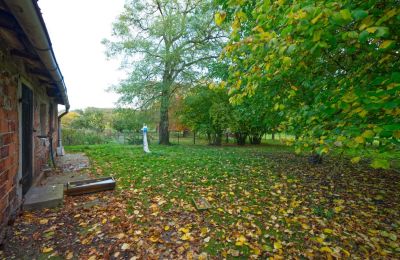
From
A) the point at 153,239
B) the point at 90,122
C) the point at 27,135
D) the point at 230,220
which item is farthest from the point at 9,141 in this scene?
the point at 90,122

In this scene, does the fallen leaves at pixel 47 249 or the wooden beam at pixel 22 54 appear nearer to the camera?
the fallen leaves at pixel 47 249

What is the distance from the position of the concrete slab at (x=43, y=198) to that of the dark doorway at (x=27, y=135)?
28 cm

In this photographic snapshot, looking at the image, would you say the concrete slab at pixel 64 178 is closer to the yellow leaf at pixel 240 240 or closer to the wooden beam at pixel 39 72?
the wooden beam at pixel 39 72

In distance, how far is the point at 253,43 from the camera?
215 centimetres

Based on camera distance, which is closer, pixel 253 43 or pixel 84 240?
pixel 253 43

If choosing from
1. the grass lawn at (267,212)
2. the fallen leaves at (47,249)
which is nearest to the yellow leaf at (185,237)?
the grass lawn at (267,212)

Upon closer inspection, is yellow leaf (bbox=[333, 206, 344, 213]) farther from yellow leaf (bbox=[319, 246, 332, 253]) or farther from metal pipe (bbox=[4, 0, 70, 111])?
metal pipe (bbox=[4, 0, 70, 111])

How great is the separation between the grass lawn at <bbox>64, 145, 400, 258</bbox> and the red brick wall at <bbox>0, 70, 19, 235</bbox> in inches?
59.5

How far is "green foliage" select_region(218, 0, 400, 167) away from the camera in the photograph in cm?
158

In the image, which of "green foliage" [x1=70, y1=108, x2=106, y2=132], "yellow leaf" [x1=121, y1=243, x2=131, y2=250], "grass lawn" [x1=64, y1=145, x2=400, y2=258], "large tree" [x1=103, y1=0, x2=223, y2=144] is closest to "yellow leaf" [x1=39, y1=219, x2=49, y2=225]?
"grass lawn" [x1=64, y1=145, x2=400, y2=258]

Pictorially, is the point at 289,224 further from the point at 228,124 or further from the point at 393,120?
the point at 228,124

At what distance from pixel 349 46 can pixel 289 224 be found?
2.33m

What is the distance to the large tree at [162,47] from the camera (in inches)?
429

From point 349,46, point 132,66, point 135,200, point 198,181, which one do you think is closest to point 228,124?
point 132,66
